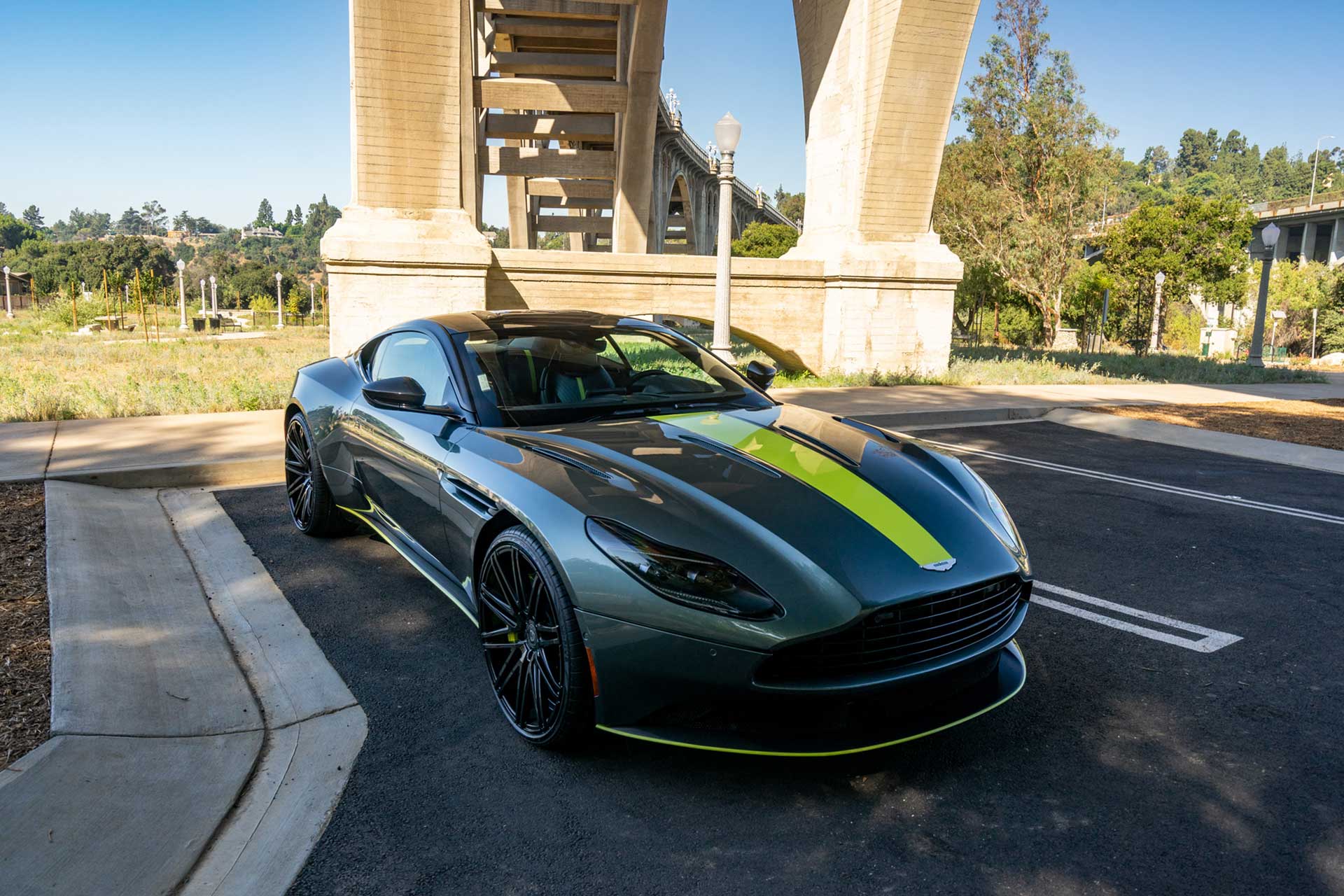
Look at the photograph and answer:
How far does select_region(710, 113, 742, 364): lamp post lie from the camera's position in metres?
11.1

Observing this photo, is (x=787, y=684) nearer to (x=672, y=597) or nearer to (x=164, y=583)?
(x=672, y=597)

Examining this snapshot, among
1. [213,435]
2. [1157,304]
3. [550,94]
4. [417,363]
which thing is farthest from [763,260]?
[1157,304]

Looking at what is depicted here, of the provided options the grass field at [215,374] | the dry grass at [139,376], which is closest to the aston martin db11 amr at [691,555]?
the dry grass at [139,376]

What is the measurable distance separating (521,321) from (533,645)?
75.2 inches

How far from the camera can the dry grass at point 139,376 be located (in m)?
9.95

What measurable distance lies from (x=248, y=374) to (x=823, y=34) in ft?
38.1

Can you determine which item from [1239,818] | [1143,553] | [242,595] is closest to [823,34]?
[1143,553]

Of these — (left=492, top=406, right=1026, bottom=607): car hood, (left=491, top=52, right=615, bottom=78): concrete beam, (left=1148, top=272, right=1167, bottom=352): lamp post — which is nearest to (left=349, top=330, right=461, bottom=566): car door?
(left=492, top=406, right=1026, bottom=607): car hood

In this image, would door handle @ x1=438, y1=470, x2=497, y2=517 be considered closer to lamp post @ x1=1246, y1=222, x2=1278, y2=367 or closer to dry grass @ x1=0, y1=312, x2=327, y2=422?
dry grass @ x1=0, y1=312, x2=327, y2=422

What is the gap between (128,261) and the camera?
379 feet

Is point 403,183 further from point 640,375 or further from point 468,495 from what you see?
point 468,495

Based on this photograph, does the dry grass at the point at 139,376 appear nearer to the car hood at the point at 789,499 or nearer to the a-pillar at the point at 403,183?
the a-pillar at the point at 403,183

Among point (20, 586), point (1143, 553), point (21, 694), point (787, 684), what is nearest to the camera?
point (787, 684)

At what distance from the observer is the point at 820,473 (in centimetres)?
320
